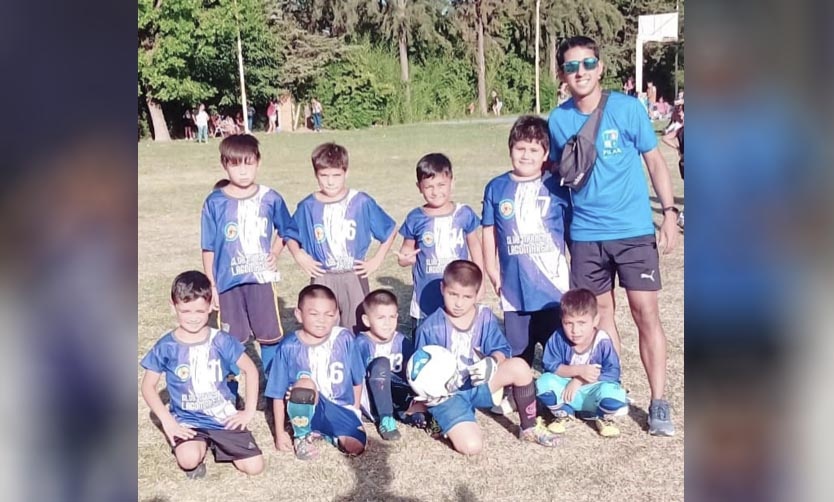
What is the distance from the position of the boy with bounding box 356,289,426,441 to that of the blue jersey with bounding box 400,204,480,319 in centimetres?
26

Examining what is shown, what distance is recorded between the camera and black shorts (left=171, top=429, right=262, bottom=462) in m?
3.20

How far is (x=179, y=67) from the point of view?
21.2 metres

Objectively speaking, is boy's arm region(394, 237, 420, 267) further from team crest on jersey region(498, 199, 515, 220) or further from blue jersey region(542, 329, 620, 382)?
blue jersey region(542, 329, 620, 382)

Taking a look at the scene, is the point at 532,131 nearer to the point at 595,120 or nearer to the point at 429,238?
the point at 595,120

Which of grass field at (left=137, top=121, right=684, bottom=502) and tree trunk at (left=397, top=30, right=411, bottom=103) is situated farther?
tree trunk at (left=397, top=30, right=411, bottom=103)

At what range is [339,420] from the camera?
11.0ft

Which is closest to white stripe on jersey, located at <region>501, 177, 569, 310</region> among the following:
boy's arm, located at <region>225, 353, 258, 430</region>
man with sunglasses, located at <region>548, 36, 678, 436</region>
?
man with sunglasses, located at <region>548, 36, 678, 436</region>
